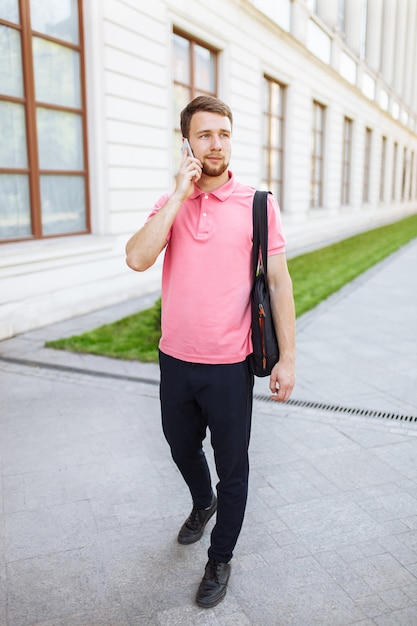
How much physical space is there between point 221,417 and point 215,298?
489mm

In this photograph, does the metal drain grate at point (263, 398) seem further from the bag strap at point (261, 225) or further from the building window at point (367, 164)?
the building window at point (367, 164)

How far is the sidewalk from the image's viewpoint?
2.46 metres

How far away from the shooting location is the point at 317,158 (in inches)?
731

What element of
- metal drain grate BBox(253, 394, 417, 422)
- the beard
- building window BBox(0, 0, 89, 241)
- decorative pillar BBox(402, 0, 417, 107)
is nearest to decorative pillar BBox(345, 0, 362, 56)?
decorative pillar BBox(402, 0, 417, 107)

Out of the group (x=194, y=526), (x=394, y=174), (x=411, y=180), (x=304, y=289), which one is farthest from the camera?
(x=411, y=180)

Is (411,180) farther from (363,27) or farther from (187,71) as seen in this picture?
(187,71)

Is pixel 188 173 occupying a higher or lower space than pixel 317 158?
lower

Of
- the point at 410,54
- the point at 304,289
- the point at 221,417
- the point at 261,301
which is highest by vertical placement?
the point at 410,54

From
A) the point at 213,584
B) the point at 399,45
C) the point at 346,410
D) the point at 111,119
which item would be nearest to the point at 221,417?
the point at 213,584

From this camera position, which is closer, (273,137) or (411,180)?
(273,137)

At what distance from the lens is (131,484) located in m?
3.44

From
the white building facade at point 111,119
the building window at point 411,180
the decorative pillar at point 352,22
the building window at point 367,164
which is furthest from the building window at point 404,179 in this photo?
the white building facade at point 111,119

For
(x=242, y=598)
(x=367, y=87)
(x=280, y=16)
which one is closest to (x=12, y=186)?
(x=242, y=598)

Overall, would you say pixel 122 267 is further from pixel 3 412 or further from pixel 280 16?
pixel 280 16
